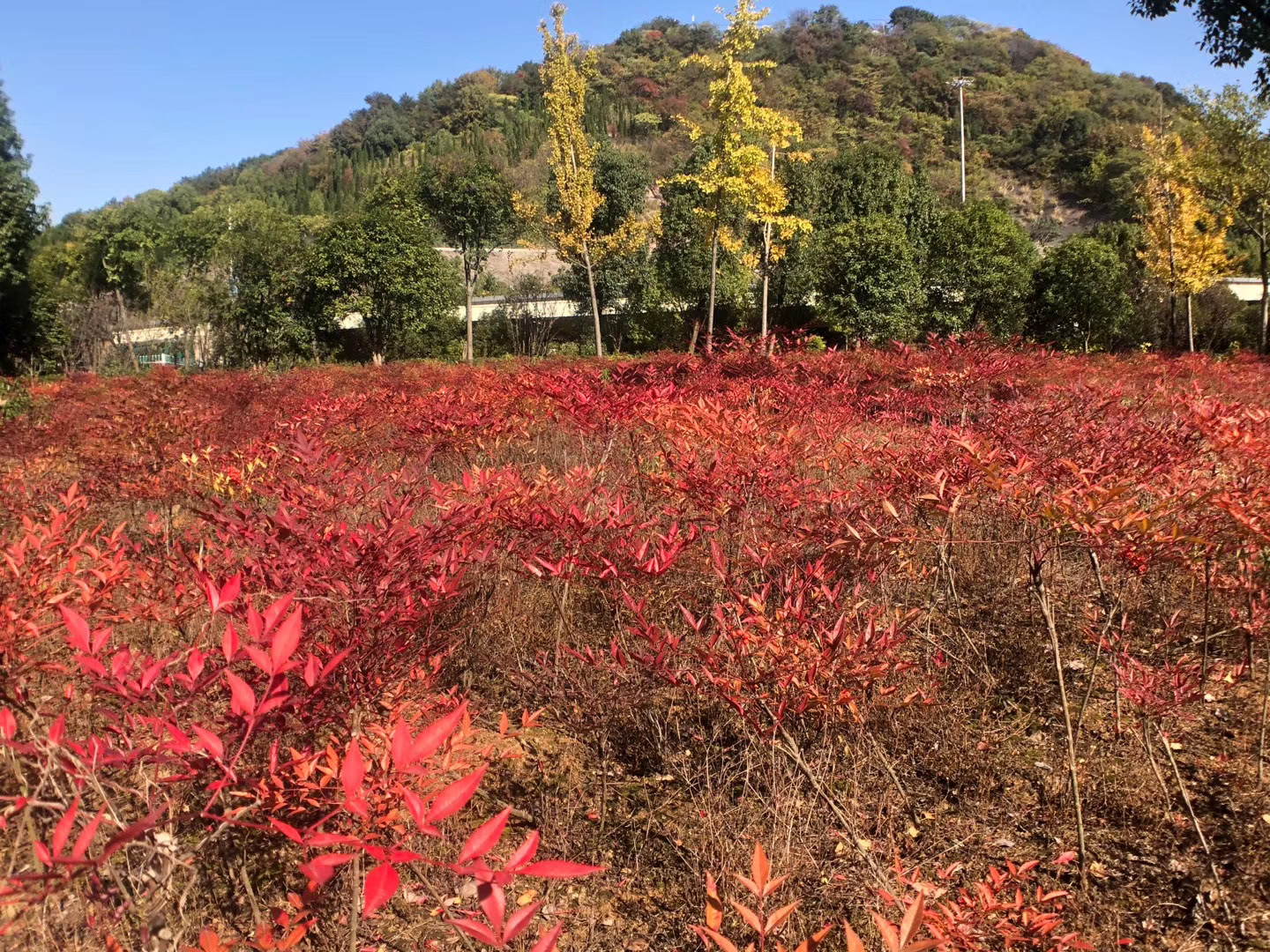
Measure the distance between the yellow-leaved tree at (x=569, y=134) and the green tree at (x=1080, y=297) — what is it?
11.0m

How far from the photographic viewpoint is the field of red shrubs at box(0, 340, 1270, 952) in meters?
1.32

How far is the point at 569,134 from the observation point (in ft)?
53.9

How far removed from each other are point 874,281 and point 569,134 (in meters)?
7.51

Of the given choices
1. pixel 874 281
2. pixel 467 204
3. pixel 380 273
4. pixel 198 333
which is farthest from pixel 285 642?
pixel 198 333

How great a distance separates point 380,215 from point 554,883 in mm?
18995

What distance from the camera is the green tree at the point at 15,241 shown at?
15961 mm

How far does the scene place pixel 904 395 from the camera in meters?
5.05

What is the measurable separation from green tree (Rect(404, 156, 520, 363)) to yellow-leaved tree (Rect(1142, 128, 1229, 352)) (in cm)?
1464

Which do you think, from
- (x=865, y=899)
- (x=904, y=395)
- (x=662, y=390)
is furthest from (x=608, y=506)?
(x=904, y=395)

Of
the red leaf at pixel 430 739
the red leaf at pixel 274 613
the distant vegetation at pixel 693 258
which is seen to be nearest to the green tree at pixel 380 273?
the distant vegetation at pixel 693 258

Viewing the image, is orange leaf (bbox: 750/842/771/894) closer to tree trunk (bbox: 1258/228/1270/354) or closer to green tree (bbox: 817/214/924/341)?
green tree (bbox: 817/214/924/341)

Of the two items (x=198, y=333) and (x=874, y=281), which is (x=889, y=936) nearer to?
(x=874, y=281)

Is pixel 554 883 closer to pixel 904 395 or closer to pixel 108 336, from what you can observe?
pixel 904 395

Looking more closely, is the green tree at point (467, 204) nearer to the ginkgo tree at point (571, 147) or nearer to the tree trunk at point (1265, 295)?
the ginkgo tree at point (571, 147)
